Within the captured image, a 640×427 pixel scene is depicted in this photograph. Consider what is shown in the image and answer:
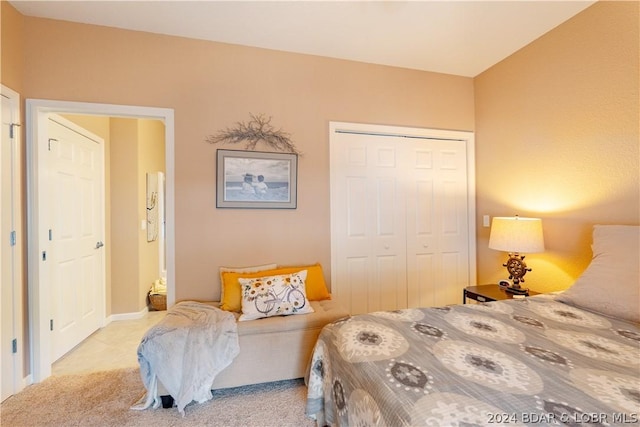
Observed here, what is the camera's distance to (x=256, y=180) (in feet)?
8.34

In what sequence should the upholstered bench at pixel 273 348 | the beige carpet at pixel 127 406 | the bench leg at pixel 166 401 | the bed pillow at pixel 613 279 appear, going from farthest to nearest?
1. the upholstered bench at pixel 273 348
2. the bench leg at pixel 166 401
3. the beige carpet at pixel 127 406
4. the bed pillow at pixel 613 279

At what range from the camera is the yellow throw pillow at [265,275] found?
2238 millimetres

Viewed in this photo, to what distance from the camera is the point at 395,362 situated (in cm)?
109

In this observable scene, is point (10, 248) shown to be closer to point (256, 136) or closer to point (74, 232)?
point (74, 232)

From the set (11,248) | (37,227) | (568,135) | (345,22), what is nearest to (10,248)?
(11,248)

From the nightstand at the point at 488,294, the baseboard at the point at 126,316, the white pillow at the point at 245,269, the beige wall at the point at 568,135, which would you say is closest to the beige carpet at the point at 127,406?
the white pillow at the point at 245,269

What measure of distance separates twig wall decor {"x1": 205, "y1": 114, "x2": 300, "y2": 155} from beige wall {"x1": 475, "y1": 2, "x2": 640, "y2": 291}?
2.02 m

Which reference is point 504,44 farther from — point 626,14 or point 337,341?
point 337,341

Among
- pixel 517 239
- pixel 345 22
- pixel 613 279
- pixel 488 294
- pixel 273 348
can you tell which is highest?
pixel 345 22

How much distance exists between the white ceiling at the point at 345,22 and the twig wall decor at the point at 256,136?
69cm

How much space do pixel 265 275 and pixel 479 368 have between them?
1.70m

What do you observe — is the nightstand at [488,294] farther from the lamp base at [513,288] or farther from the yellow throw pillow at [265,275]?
the yellow throw pillow at [265,275]

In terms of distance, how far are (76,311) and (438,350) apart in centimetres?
318

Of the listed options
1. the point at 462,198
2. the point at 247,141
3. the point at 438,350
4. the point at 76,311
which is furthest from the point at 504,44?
the point at 76,311
